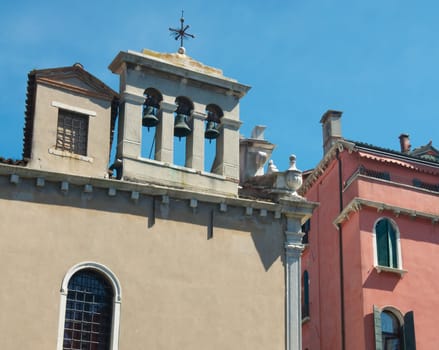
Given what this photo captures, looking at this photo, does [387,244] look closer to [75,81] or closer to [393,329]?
[393,329]

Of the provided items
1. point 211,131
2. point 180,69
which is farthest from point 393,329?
point 180,69

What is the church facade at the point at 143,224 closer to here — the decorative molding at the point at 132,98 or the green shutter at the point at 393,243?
the decorative molding at the point at 132,98

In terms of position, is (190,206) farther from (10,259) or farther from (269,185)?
(10,259)

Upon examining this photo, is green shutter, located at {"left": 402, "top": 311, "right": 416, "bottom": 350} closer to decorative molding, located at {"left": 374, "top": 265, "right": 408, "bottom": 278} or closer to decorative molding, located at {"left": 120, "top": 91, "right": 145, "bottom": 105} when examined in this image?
decorative molding, located at {"left": 374, "top": 265, "right": 408, "bottom": 278}

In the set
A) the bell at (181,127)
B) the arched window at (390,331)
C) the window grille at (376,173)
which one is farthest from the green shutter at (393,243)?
the bell at (181,127)

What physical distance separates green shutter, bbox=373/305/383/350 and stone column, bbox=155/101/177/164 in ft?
27.1

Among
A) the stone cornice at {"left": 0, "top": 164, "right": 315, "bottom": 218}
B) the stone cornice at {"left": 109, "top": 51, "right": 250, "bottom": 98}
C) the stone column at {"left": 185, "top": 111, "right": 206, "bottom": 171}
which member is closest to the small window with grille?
the stone cornice at {"left": 0, "top": 164, "right": 315, "bottom": 218}

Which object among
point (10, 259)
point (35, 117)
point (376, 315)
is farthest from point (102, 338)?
point (376, 315)

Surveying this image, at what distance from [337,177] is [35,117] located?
12.3 metres

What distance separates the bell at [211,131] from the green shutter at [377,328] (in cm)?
733

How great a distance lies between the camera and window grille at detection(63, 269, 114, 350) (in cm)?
2052

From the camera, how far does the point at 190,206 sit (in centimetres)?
2245

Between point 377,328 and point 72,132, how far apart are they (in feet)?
34.3

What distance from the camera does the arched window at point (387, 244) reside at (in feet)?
95.0
